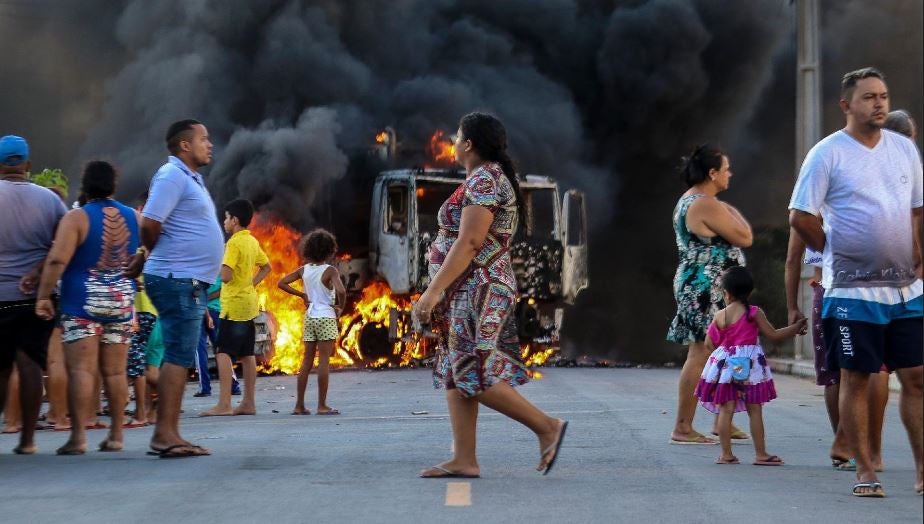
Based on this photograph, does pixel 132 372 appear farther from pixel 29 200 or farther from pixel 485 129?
pixel 485 129

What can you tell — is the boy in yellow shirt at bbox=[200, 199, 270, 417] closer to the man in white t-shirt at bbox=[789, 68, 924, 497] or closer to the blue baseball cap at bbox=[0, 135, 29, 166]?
the blue baseball cap at bbox=[0, 135, 29, 166]

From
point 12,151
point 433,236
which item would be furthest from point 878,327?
point 433,236

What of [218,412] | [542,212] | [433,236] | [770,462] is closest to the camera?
[770,462]

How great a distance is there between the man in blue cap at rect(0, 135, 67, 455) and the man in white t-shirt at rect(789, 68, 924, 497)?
14.6ft

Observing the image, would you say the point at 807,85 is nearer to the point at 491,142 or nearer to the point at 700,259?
the point at 700,259

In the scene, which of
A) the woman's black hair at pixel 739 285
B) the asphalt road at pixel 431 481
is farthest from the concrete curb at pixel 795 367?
the woman's black hair at pixel 739 285

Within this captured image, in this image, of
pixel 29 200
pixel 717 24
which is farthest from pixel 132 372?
pixel 717 24

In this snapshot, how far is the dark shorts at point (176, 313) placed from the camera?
8.35m

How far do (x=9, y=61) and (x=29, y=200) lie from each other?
2254 centimetres

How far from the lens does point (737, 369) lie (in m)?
8.17

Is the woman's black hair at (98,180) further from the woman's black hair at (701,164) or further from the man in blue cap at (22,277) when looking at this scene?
A: the woman's black hair at (701,164)

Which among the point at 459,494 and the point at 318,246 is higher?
the point at 318,246

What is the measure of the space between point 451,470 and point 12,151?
346 cm

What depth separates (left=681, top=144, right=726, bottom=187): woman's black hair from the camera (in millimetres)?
9273
